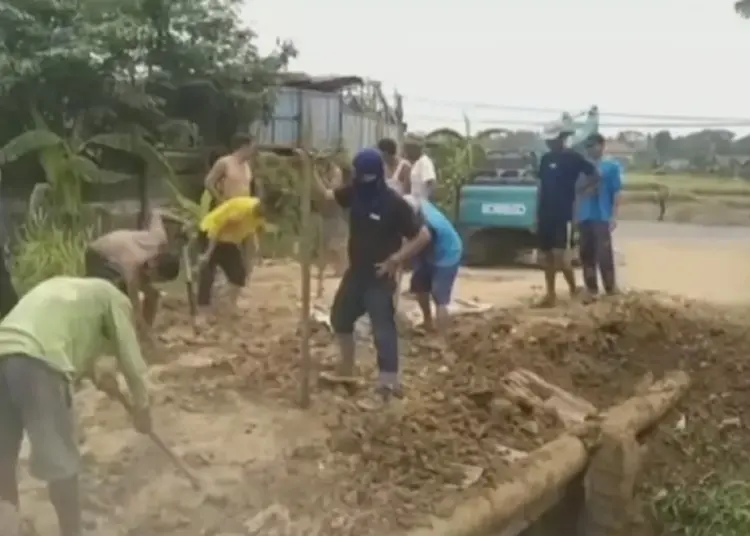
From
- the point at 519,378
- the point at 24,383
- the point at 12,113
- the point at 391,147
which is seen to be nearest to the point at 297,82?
the point at 391,147

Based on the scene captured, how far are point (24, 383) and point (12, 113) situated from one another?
14.6 feet

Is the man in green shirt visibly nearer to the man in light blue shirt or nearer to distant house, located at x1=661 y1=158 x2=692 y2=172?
distant house, located at x1=661 y1=158 x2=692 y2=172

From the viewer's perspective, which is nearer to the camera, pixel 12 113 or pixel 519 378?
→ pixel 519 378

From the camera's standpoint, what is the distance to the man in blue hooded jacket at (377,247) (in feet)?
18.5

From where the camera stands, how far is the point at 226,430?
213 inches

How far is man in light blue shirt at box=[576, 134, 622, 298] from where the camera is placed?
888 centimetres

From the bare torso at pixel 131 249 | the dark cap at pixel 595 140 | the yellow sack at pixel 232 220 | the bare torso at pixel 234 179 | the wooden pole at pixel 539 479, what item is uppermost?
the dark cap at pixel 595 140

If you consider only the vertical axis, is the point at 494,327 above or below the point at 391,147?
below

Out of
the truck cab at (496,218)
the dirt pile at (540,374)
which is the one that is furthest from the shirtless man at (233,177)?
the truck cab at (496,218)

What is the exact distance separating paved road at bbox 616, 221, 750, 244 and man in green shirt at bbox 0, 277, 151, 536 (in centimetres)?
648

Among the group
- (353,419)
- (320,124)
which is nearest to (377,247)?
(353,419)

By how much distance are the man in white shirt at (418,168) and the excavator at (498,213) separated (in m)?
2.54

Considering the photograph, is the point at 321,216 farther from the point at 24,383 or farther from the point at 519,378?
the point at 24,383

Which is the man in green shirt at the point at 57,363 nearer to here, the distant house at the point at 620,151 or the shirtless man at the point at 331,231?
the shirtless man at the point at 331,231
